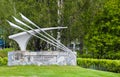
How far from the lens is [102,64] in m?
23.0

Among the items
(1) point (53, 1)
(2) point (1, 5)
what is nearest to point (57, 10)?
(1) point (53, 1)

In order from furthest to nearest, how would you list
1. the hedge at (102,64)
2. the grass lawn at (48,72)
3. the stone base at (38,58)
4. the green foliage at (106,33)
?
the green foliage at (106,33), the hedge at (102,64), the stone base at (38,58), the grass lawn at (48,72)

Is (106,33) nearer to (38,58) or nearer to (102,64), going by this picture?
(102,64)

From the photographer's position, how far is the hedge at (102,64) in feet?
73.0

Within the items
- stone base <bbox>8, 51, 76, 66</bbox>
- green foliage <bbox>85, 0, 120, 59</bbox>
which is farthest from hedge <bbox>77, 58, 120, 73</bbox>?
green foliage <bbox>85, 0, 120, 59</bbox>

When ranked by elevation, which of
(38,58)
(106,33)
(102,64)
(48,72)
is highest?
(106,33)

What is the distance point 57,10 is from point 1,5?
5353 millimetres

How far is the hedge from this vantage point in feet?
73.0

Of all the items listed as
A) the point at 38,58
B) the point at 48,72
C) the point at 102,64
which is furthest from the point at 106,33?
the point at 48,72

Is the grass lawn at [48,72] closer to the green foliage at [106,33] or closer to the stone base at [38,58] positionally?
the stone base at [38,58]

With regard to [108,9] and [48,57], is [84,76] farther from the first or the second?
[108,9]

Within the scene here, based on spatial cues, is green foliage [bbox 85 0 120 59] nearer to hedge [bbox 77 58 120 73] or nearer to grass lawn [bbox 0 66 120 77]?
hedge [bbox 77 58 120 73]

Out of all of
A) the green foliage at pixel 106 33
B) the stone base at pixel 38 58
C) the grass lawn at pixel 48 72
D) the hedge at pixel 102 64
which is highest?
the green foliage at pixel 106 33

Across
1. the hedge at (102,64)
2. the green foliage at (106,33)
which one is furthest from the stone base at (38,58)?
the green foliage at (106,33)
